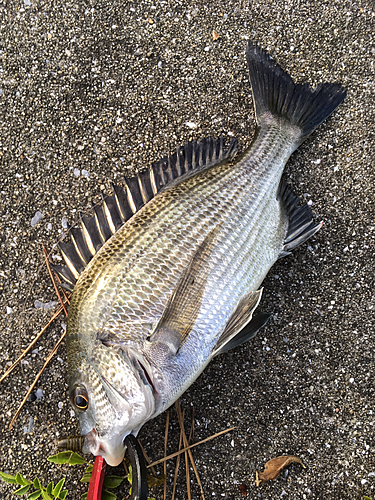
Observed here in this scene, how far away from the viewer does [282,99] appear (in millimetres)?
2268

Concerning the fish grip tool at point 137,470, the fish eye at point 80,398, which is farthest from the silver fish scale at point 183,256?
the fish grip tool at point 137,470

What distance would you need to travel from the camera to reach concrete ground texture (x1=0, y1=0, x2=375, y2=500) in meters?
2.20

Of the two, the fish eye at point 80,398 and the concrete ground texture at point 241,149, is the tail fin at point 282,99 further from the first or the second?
the fish eye at point 80,398

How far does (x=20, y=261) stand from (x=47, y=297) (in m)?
0.30

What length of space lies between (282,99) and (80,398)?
2.02 m

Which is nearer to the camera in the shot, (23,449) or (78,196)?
(23,449)

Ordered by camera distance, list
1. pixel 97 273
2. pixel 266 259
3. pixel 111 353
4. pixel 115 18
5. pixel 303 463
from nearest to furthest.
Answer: pixel 111 353, pixel 97 273, pixel 266 259, pixel 303 463, pixel 115 18

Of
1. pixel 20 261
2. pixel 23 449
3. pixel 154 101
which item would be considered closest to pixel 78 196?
pixel 20 261

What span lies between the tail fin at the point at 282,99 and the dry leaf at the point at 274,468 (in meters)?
1.91

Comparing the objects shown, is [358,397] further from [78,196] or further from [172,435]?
[78,196]

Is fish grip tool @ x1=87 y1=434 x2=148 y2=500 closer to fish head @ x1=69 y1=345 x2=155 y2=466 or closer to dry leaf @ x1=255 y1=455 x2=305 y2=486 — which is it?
fish head @ x1=69 y1=345 x2=155 y2=466

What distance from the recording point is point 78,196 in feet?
8.02

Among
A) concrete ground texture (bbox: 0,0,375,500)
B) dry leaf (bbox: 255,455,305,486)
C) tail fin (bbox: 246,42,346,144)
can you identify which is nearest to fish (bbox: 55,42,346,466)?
tail fin (bbox: 246,42,346,144)

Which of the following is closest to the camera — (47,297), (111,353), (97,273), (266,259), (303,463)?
(111,353)
